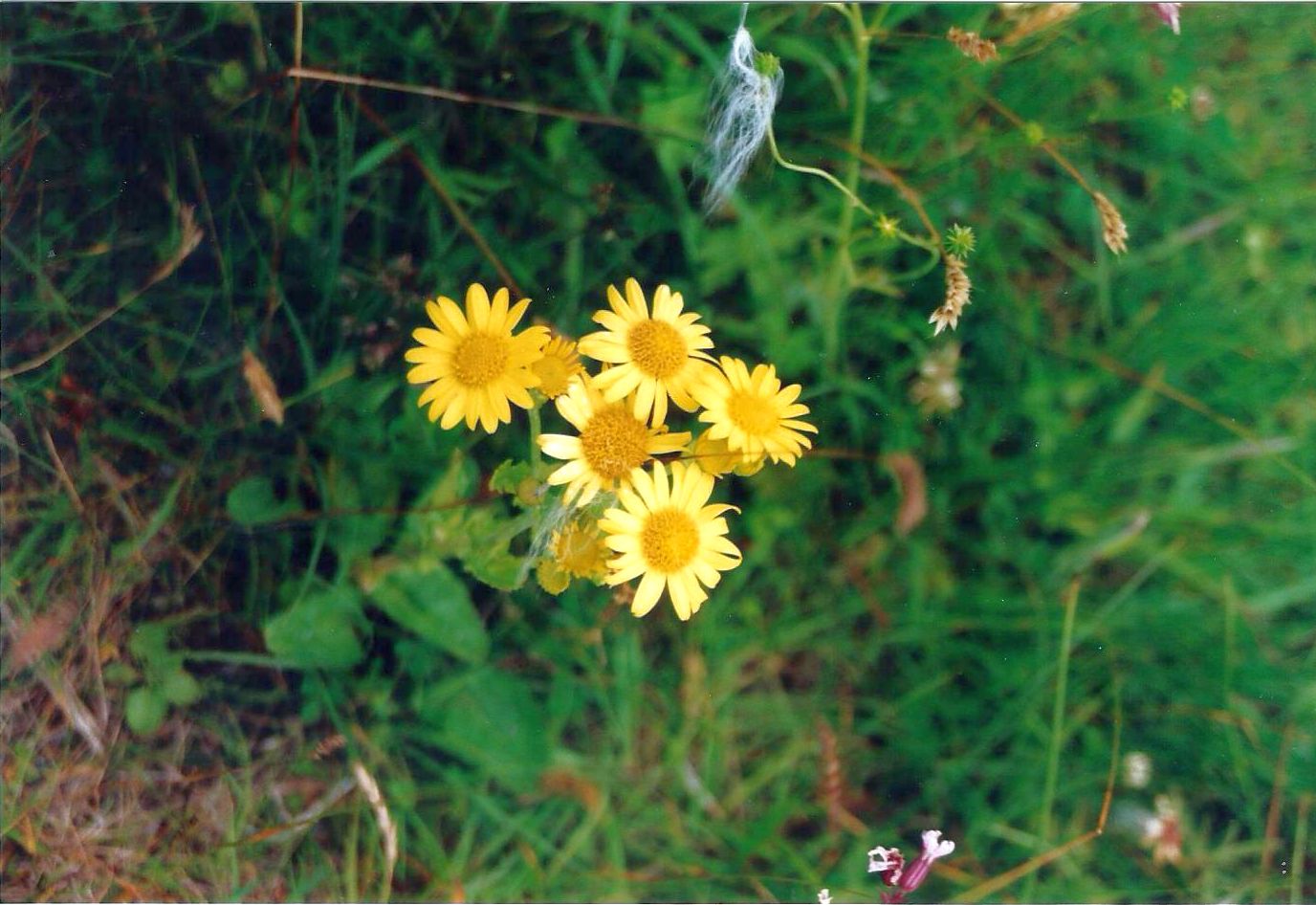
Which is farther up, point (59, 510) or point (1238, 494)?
point (1238, 494)

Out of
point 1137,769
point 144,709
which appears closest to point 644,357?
point 144,709

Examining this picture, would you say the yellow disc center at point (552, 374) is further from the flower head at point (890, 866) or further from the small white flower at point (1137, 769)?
the small white flower at point (1137, 769)

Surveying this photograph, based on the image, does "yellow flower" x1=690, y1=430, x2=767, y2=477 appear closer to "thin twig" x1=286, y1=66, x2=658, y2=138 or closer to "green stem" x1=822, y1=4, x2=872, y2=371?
"green stem" x1=822, y1=4, x2=872, y2=371

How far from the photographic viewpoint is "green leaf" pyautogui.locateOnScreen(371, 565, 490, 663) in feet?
6.83

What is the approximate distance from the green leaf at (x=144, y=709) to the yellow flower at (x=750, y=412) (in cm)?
144

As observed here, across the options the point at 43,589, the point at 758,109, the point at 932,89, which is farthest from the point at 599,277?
the point at 43,589

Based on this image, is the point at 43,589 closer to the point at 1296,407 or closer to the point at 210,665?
the point at 210,665

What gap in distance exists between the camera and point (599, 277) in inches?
88.4

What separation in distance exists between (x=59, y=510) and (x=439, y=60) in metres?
1.33

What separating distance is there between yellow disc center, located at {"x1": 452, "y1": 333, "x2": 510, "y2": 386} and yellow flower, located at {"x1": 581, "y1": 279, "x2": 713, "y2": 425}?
0.16 meters

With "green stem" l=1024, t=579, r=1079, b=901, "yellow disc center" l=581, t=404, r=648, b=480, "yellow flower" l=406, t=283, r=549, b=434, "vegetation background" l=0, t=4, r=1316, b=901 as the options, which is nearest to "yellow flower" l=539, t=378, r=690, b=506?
"yellow disc center" l=581, t=404, r=648, b=480

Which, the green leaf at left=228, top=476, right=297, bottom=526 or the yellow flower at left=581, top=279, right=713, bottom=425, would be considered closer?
the yellow flower at left=581, top=279, right=713, bottom=425

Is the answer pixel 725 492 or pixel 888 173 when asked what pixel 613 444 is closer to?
pixel 725 492

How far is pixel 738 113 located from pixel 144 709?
184cm
